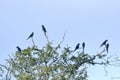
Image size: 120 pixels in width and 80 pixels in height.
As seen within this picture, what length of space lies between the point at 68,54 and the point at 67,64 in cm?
76

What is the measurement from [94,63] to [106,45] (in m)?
1.73

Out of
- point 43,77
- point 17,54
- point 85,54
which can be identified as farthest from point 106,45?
point 17,54

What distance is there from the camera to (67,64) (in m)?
21.3

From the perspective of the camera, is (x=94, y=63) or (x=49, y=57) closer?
(x=94, y=63)

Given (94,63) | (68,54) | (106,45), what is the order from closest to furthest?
1. (94,63)
2. (106,45)
3. (68,54)

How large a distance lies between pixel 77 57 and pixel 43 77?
213 centimetres

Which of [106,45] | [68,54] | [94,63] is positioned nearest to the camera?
[94,63]

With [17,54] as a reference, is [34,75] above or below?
below

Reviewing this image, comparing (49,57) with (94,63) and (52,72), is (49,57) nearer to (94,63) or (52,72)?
(52,72)

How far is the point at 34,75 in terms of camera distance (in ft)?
69.7

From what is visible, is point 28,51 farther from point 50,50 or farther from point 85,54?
point 85,54

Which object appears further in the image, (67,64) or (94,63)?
(67,64)

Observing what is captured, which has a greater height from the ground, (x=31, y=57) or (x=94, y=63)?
A: (x=31, y=57)

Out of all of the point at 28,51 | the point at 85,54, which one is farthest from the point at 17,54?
the point at 85,54
